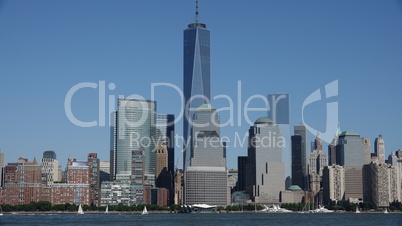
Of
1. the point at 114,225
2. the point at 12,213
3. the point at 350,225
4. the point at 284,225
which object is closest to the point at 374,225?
the point at 350,225

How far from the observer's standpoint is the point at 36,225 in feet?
383

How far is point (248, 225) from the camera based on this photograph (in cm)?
11988

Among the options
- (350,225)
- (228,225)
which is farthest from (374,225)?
(228,225)

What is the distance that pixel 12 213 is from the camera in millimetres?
198000

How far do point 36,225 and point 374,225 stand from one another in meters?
58.7

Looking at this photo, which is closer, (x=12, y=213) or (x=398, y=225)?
(x=398, y=225)

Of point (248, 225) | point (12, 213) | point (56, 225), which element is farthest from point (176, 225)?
point (12, 213)

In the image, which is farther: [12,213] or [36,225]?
[12,213]

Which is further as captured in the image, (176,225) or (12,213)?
(12,213)

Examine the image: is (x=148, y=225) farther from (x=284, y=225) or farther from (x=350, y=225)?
(x=350, y=225)

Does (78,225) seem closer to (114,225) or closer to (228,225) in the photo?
(114,225)

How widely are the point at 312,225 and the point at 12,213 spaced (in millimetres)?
106964

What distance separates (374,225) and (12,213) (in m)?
113

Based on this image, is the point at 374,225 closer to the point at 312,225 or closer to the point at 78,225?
the point at 312,225
